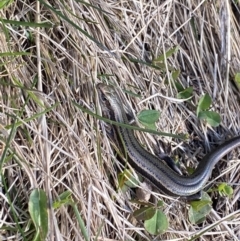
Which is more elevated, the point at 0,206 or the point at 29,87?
the point at 29,87

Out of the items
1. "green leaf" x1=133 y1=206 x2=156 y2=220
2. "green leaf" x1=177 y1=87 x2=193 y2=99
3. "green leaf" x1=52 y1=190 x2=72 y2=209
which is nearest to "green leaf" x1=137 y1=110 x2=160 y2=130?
"green leaf" x1=177 y1=87 x2=193 y2=99

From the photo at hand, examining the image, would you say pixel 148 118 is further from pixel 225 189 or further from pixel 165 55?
pixel 225 189

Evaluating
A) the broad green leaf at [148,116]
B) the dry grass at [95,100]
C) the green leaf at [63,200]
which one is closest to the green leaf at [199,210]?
the dry grass at [95,100]

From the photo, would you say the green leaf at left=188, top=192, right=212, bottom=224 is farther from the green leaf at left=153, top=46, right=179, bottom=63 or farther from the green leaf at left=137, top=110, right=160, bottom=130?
the green leaf at left=153, top=46, right=179, bottom=63

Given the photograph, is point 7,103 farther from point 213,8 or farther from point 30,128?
point 213,8

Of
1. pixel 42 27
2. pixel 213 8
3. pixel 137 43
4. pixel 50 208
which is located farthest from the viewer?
pixel 213 8

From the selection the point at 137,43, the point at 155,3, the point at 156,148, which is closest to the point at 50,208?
the point at 156,148

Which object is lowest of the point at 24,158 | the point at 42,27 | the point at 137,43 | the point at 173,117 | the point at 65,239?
the point at 65,239
